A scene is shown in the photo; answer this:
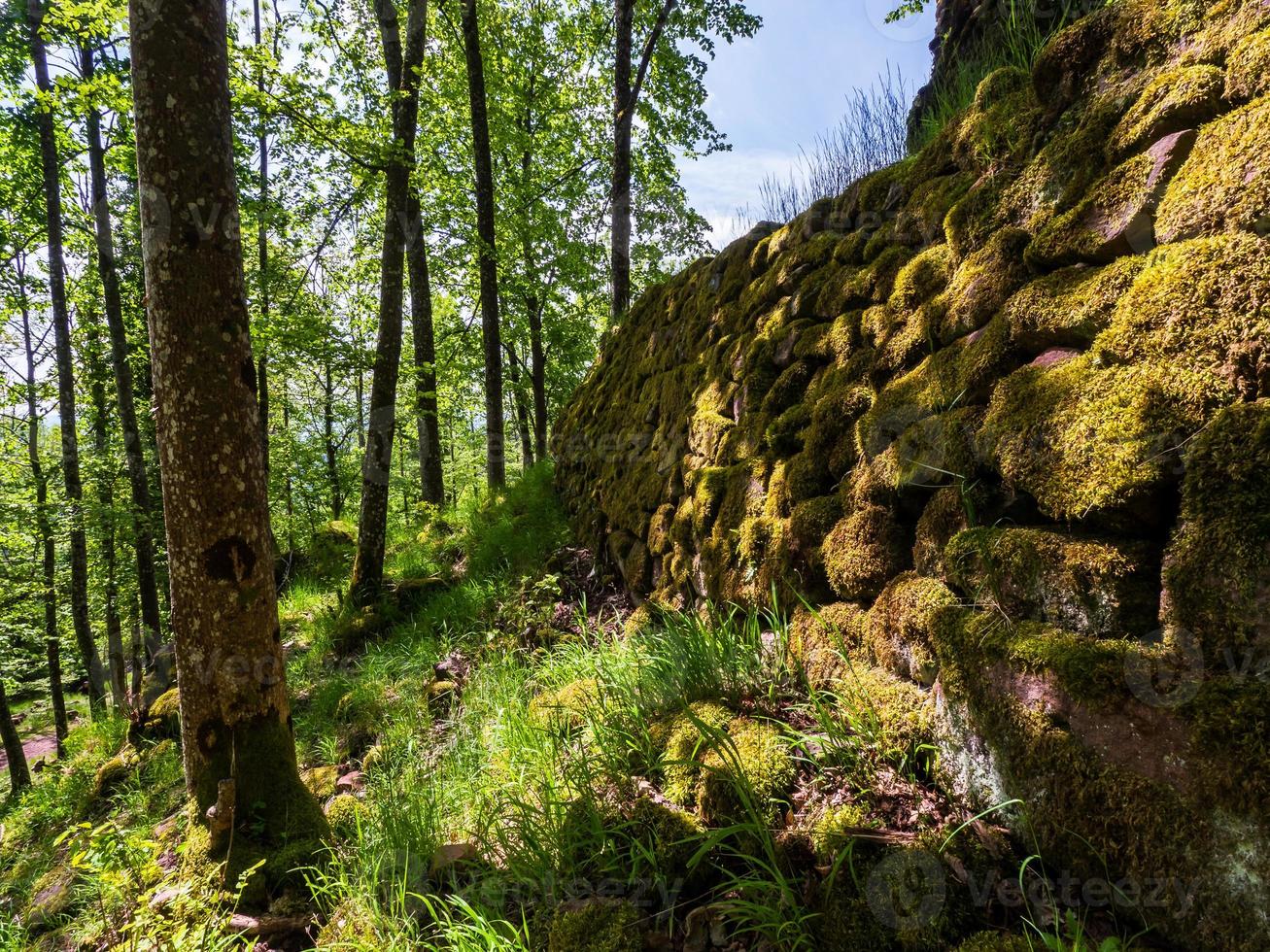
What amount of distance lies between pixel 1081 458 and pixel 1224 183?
0.70 m

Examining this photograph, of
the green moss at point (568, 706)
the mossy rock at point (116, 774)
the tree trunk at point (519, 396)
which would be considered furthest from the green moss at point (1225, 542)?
the tree trunk at point (519, 396)

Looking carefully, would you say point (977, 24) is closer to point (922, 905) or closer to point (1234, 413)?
point (1234, 413)

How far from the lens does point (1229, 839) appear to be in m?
0.92

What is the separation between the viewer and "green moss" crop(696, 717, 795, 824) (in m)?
1.58

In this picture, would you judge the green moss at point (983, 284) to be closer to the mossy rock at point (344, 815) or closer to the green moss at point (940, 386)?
the green moss at point (940, 386)

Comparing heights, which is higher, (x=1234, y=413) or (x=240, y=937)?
(x=1234, y=413)

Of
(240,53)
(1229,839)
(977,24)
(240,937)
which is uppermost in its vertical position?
(240,53)

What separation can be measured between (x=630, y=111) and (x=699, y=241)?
13.7ft

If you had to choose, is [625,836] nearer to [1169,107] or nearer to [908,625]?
[908,625]

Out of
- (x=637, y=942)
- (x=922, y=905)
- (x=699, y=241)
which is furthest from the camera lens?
(x=699, y=241)

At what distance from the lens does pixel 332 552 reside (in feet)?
31.9

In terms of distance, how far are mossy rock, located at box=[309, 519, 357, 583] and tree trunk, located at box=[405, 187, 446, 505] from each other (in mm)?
1779

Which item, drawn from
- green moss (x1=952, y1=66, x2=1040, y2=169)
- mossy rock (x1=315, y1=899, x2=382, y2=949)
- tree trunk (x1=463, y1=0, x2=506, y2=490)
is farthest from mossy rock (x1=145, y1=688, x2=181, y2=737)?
green moss (x1=952, y1=66, x2=1040, y2=169)

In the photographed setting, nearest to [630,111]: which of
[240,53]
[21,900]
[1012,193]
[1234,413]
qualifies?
[240,53]
